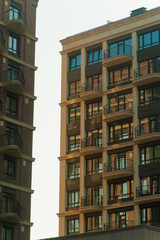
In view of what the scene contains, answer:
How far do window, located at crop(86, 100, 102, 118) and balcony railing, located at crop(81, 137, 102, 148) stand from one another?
2586 mm

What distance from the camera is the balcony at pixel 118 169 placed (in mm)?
62562

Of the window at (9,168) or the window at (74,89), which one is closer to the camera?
the window at (9,168)

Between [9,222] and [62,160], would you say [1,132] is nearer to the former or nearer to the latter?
[9,222]

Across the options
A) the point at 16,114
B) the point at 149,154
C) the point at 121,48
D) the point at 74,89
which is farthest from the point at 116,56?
the point at 16,114

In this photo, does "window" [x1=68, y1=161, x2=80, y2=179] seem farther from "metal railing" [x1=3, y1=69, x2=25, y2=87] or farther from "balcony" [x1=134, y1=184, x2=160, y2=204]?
"metal railing" [x1=3, y1=69, x2=25, y2=87]

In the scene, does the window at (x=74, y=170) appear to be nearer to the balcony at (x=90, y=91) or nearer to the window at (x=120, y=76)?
→ the balcony at (x=90, y=91)

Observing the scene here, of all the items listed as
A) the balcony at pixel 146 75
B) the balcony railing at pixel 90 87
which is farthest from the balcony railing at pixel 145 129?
the balcony railing at pixel 90 87

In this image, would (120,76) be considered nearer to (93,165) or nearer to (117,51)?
(117,51)

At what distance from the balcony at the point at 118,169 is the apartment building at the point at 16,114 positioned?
12313mm

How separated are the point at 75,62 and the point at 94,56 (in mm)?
2583

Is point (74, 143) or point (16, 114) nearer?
point (16, 114)

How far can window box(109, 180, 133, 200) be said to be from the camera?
62656 mm

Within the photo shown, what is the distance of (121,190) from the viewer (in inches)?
2491

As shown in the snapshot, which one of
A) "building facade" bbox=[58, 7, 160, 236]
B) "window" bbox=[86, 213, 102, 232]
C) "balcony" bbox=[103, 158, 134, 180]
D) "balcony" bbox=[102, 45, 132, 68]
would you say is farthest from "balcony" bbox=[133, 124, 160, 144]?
"window" bbox=[86, 213, 102, 232]
